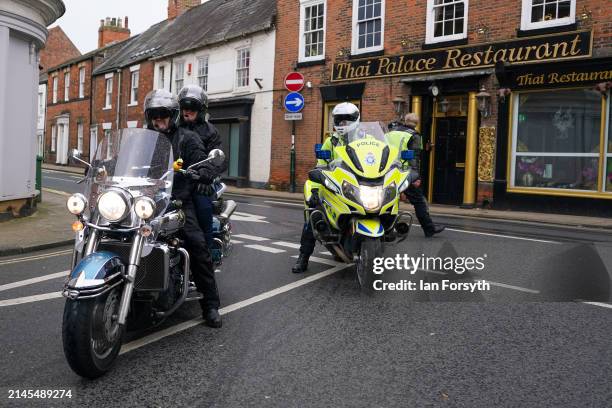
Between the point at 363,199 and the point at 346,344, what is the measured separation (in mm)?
1625

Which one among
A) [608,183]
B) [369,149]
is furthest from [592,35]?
[369,149]

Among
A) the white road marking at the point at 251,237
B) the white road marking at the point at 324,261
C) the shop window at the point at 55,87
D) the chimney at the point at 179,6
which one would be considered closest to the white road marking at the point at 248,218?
the white road marking at the point at 251,237

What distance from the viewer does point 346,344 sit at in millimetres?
4039

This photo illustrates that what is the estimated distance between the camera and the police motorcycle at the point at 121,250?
3.25 meters

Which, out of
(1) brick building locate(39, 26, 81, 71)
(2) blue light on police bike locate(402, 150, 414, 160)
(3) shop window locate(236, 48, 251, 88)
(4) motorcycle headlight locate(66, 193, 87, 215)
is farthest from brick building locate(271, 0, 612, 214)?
(1) brick building locate(39, 26, 81, 71)

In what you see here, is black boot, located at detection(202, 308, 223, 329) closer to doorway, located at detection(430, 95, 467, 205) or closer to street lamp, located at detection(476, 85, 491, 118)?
street lamp, located at detection(476, 85, 491, 118)

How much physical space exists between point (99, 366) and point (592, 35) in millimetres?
13093

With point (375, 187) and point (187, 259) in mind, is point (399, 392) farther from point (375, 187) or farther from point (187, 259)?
point (375, 187)

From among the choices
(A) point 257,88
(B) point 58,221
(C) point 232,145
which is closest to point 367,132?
(B) point 58,221

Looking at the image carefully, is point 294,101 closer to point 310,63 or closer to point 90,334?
point 310,63

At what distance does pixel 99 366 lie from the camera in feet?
11.1

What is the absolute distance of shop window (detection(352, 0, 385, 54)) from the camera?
58.5 feet

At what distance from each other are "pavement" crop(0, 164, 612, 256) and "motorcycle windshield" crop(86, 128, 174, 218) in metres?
4.60

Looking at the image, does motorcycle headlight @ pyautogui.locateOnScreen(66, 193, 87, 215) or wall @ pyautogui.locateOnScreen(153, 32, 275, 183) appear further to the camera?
wall @ pyautogui.locateOnScreen(153, 32, 275, 183)
